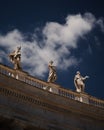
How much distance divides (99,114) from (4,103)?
890 centimetres

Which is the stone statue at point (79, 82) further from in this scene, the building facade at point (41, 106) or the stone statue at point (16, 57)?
the stone statue at point (16, 57)

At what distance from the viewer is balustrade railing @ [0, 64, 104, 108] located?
2975 centimetres

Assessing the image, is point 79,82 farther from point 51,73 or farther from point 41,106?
point 41,106

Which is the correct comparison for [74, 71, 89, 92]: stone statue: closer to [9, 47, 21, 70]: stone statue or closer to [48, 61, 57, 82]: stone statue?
[48, 61, 57, 82]: stone statue

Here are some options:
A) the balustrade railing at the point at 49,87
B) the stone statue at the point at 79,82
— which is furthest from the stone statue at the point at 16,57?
the stone statue at the point at 79,82

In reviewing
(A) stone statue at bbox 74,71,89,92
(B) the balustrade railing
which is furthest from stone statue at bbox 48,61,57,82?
(A) stone statue at bbox 74,71,89,92

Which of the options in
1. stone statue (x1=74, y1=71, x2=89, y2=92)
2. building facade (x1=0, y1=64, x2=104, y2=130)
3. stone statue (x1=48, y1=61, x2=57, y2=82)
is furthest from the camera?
stone statue (x1=74, y1=71, x2=89, y2=92)

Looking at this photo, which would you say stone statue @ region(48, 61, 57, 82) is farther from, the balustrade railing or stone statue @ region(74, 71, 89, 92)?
stone statue @ region(74, 71, 89, 92)

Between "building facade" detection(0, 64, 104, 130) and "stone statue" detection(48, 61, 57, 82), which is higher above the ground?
"stone statue" detection(48, 61, 57, 82)

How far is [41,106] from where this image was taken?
95.8 ft

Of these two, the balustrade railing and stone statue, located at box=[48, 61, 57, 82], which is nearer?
the balustrade railing

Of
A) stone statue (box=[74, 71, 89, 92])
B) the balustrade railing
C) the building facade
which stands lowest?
the building facade

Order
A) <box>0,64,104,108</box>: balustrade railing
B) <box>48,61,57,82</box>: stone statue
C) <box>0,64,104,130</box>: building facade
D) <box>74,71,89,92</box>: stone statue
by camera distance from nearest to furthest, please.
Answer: <box>0,64,104,130</box>: building facade < <box>0,64,104,108</box>: balustrade railing < <box>48,61,57,82</box>: stone statue < <box>74,71,89,92</box>: stone statue

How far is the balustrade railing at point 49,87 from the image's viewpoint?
29.8 m
